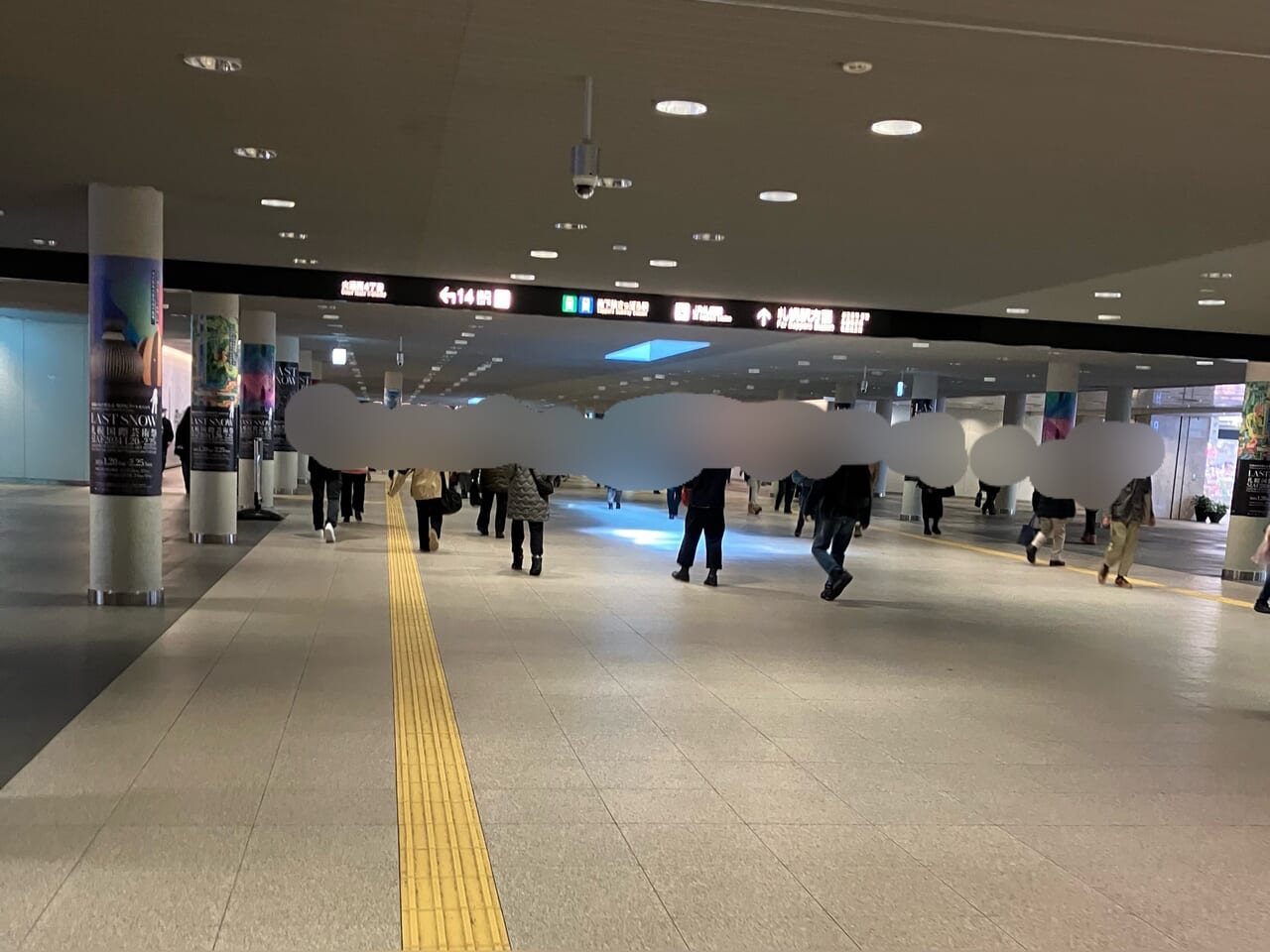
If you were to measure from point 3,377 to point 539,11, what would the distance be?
2777 cm

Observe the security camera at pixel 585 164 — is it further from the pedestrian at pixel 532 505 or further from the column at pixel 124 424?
the pedestrian at pixel 532 505

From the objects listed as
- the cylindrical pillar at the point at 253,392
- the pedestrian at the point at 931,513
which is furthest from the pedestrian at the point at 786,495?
the cylindrical pillar at the point at 253,392

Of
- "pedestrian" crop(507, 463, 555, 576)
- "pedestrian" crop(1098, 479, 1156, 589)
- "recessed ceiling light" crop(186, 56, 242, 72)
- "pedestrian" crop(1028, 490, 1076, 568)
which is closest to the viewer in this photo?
"recessed ceiling light" crop(186, 56, 242, 72)

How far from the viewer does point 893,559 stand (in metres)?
17.8

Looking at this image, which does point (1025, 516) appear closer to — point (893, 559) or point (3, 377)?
point (893, 559)

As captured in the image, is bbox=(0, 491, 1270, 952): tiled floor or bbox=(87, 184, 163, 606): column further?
bbox=(87, 184, 163, 606): column

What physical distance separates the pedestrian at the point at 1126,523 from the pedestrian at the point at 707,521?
17.6ft

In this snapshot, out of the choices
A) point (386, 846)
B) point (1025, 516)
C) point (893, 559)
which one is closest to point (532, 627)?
point (386, 846)

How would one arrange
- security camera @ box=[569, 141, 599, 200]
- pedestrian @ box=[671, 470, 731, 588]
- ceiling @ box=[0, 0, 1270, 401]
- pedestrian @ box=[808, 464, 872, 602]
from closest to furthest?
ceiling @ box=[0, 0, 1270, 401], security camera @ box=[569, 141, 599, 200], pedestrian @ box=[808, 464, 872, 602], pedestrian @ box=[671, 470, 731, 588]

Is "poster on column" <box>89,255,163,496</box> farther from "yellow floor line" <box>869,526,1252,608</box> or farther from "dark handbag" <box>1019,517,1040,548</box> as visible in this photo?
"yellow floor line" <box>869,526,1252,608</box>

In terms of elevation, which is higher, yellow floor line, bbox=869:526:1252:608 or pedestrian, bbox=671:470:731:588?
pedestrian, bbox=671:470:731:588

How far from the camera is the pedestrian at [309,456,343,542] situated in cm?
1576

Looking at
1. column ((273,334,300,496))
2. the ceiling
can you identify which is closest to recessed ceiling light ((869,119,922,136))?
the ceiling

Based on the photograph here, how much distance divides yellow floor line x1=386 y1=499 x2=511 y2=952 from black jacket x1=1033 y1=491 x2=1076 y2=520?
8.68 meters
